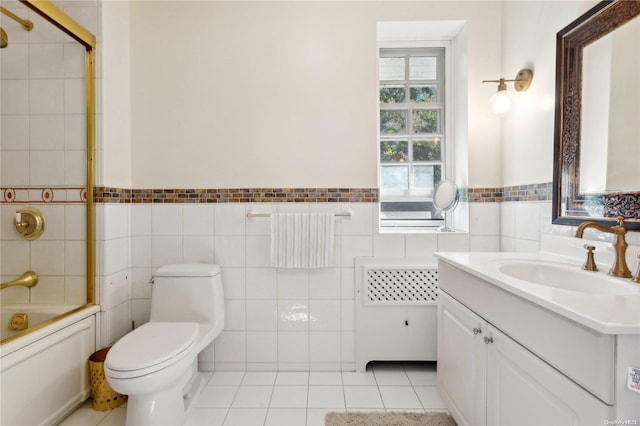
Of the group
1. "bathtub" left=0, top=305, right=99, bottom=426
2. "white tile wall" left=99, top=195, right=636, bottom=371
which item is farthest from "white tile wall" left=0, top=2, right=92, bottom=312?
"white tile wall" left=99, top=195, right=636, bottom=371

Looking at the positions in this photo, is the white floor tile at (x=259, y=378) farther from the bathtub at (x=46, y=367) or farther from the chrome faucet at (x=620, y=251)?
the chrome faucet at (x=620, y=251)

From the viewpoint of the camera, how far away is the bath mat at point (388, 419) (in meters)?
1.50

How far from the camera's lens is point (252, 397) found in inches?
68.1

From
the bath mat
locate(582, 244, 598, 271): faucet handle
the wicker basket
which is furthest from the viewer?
the wicker basket

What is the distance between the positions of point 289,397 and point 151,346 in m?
0.79

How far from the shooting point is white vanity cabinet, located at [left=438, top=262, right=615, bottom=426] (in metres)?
0.74

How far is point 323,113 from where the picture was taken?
1978 millimetres

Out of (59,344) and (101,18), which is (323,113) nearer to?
(101,18)

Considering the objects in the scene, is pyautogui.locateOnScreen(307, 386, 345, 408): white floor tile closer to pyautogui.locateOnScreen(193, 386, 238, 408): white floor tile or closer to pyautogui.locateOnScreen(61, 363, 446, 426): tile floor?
pyautogui.locateOnScreen(61, 363, 446, 426): tile floor

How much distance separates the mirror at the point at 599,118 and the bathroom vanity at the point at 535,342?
272 millimetres

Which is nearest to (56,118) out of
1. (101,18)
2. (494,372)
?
(101,18)

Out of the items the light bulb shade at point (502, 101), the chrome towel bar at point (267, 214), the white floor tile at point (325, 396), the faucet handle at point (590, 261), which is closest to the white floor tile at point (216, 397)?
the white floor tile at point (325, 396)

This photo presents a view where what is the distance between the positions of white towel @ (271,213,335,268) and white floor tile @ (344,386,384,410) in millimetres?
720

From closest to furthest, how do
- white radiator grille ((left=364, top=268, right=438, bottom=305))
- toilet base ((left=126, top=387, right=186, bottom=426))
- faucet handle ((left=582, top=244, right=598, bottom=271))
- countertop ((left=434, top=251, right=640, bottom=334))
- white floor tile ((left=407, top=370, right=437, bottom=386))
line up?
countertop ((left=434, top=251, right=640, bottom=334))
faucet handle ((left=582, top=244, right=598, bottom=271))
toilet base ((left=126, top=387, right=186, bottom=426))
white floor tile ((left=407, top=370, right=437, bottom=386))
white radiator grille ((left=364, top=268, right=438, bottom=305))
